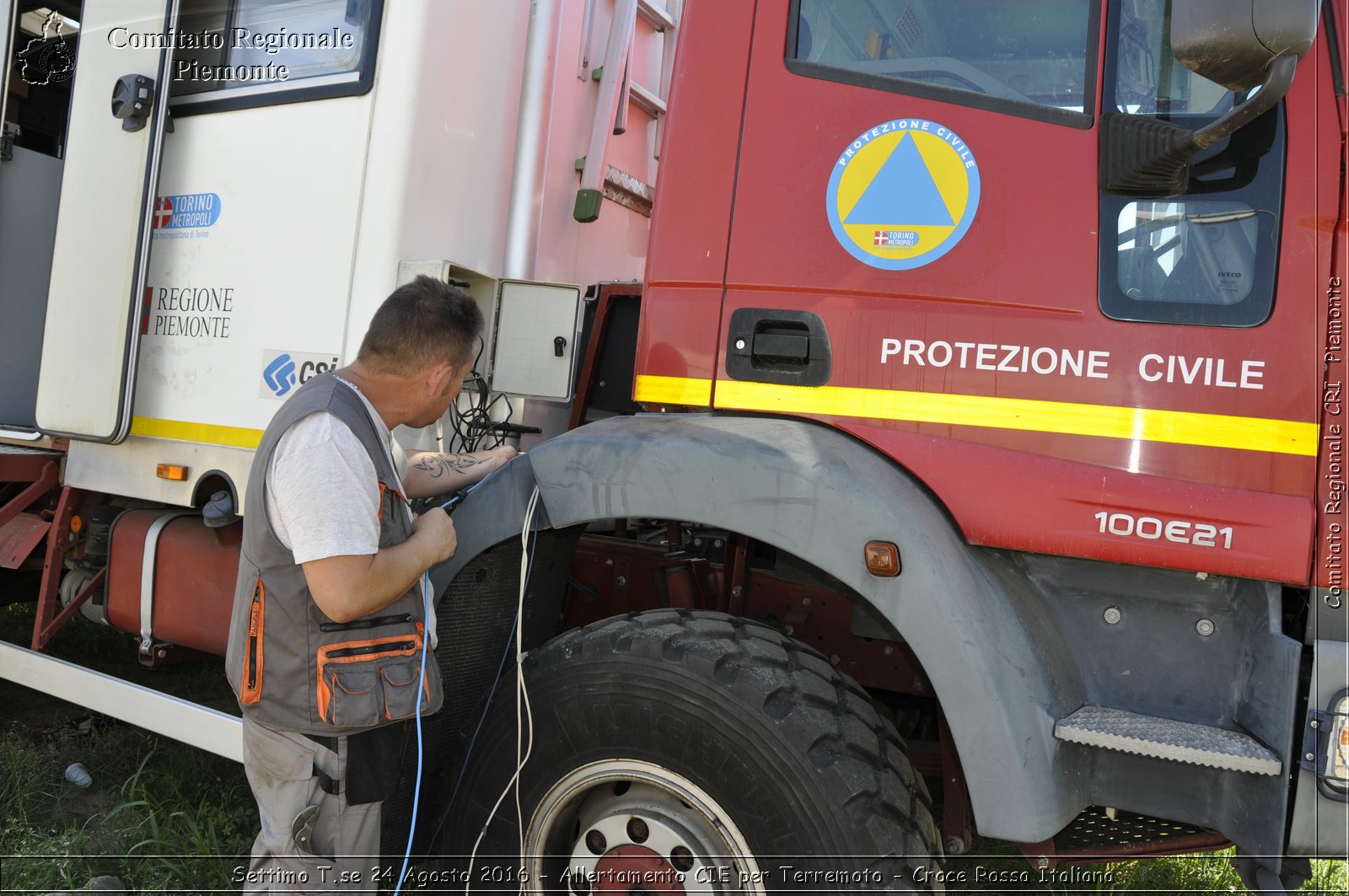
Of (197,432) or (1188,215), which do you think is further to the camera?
(197,432)

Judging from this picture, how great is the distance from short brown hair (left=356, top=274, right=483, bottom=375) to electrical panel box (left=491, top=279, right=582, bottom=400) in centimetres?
58

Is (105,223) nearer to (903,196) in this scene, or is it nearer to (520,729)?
(520,729)

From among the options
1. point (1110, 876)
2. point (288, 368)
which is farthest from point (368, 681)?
point (1110, 876)

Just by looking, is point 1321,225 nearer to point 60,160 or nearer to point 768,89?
point 768,89

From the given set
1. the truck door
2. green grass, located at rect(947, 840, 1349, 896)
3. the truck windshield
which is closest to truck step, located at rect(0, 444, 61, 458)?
the truck door

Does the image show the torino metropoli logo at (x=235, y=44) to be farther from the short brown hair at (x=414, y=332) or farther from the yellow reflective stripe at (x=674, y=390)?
the yellow reflective stripe at (x=674, y=390)

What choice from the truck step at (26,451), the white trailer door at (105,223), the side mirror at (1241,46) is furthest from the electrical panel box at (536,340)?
the truck step at (26,451)

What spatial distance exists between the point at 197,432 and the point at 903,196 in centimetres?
235

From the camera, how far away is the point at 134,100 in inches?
123

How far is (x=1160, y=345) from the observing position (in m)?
1.96

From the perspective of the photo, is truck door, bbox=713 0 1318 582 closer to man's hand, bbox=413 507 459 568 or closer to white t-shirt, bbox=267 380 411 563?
man's hand, bbox=413 507 459 568

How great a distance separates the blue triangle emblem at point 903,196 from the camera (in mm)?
2115

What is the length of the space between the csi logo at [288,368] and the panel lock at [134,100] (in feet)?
3.22

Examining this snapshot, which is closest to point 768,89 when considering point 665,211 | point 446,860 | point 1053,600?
point 665,211
